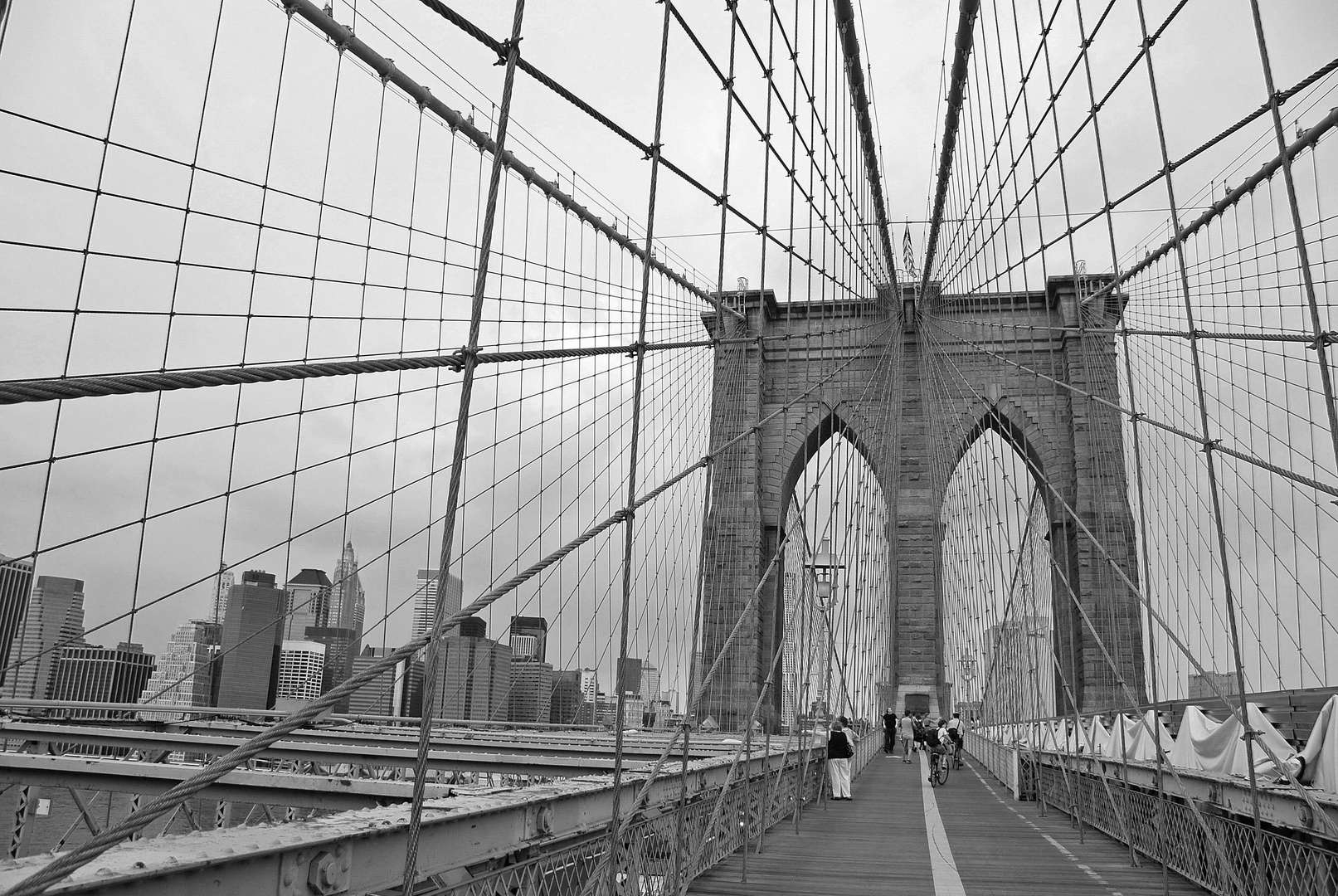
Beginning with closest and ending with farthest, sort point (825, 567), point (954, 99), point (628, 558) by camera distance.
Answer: point (628, 558), point (825, 567), point (954, 99)

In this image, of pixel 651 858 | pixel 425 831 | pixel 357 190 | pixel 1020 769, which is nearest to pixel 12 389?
pixel 425 831

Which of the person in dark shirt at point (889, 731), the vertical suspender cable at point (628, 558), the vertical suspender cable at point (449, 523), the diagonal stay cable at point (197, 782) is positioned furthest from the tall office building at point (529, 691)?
the person in dark shirt at point (889, 731)

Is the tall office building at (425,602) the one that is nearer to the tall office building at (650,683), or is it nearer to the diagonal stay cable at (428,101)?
the diagonal stay cable at (428,101)

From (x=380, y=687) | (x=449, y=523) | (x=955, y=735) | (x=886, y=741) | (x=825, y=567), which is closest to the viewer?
(x=449, y=523)

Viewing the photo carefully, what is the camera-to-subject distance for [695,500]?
806 inches

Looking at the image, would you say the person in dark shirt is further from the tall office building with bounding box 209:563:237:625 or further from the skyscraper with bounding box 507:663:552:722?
Result: the tall office building with bounding box 209:563:237:625

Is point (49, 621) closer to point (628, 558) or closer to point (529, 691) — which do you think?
point (628, 558)

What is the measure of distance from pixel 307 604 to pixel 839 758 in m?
5.11

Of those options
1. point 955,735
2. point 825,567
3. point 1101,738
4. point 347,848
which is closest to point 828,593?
point 825,567

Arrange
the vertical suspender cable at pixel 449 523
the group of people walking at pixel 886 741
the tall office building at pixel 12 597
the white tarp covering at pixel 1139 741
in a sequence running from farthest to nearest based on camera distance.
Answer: the group of people walking at pixel 886 741, the white tarp covering at pixel 1139 741, the tall office building at pixel 12 597, the vertical suspender cable at pixel 449 523

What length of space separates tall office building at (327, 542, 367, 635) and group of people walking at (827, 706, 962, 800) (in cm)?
450

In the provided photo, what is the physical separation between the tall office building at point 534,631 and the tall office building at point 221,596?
292 centimetres

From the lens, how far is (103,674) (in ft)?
18.4

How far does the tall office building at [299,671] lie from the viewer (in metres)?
6.55
